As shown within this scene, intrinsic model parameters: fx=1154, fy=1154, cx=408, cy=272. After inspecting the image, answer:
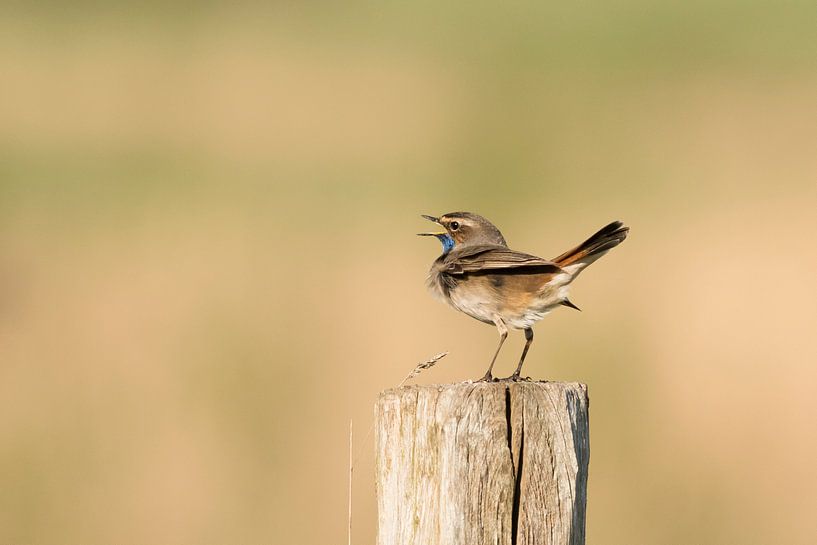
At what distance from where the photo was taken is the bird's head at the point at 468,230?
7316 mm

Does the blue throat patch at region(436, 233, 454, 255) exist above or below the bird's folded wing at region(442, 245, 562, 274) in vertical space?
above

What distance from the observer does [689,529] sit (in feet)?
30.0

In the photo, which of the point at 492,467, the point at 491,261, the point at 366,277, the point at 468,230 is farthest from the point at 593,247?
the point at 366,277

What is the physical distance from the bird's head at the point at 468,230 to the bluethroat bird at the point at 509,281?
0.47 m

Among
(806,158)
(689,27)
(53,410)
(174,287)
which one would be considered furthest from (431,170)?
(689,27)

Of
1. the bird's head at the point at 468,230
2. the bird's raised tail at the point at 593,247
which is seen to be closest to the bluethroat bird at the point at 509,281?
the bird's raised tail at the point at 593,247

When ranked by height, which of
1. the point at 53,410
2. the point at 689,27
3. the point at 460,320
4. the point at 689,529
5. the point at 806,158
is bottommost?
the point at 689,529

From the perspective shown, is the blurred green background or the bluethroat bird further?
the blurred green background

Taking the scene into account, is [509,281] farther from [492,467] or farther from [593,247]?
[492,467]

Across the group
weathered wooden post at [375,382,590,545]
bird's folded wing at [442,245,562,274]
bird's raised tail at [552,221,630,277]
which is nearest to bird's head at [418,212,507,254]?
bird's folded wing at [442,245,562,274]

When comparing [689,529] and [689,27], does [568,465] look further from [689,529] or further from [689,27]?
[689,27]

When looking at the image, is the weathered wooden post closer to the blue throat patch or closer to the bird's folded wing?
the bird's folded wing

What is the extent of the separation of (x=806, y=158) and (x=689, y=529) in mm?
10618

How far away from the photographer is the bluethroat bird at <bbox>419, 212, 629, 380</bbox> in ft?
19.9
